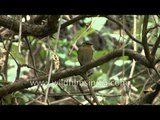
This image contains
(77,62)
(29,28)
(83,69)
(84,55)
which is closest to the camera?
(83,69)

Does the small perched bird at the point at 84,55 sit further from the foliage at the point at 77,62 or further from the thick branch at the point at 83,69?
the thick branch at the point at 83,69

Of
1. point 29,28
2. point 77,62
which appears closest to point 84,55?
point 29,28

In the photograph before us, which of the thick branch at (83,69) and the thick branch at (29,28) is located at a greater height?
the thick branch at (29,28)

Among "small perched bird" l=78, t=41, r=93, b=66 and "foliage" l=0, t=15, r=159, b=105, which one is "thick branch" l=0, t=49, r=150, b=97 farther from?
"small perched bird" l=78, t=41, r=93, b=66

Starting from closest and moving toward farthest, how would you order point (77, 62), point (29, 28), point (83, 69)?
point (83, 69)
point (29, 28)
point (77, 62)

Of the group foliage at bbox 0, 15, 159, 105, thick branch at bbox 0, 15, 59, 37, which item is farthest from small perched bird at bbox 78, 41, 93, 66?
thick branch at bbox 0, 15, 59, 37

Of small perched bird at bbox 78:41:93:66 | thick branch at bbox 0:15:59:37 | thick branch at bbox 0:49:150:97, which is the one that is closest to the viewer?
thick branch at bbox 0:49:150:97

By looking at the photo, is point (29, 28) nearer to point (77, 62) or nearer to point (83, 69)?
point (83, 69)

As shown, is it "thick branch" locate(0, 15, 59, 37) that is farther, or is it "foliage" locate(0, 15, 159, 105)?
"foliage" locate(0, 15, 159, 105)

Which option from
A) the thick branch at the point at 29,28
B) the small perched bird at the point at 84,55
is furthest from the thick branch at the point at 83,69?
the small perched bird at the point at 84,55
